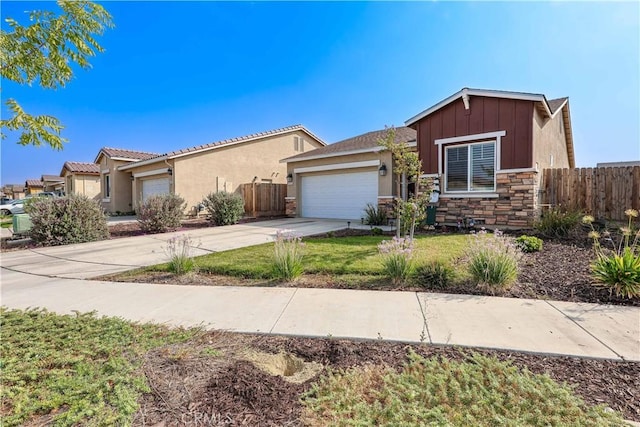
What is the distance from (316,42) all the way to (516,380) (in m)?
12.3

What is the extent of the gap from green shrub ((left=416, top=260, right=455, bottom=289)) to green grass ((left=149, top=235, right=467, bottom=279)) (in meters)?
0.62

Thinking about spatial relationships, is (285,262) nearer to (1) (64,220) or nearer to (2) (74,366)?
(2) (74,366)

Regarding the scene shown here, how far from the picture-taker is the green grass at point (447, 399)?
196 cm

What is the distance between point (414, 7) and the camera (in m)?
8.84

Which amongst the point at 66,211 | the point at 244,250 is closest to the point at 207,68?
the point at 66,211

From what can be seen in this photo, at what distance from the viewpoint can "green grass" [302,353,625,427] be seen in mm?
1959

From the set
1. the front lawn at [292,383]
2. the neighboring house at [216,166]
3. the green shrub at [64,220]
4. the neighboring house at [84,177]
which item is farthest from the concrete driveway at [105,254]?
the neighboring house at [84,177]

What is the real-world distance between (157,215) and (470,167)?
11715 mm

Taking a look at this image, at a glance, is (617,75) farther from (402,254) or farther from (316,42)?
(402,254)

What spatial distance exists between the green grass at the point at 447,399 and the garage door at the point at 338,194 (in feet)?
36.1

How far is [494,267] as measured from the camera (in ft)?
15.3

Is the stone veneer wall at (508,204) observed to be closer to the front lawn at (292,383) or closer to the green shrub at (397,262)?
the green shrub at (397,262)

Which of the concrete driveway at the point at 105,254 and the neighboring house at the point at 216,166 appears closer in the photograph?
the concrete driveway at the point at 105,254

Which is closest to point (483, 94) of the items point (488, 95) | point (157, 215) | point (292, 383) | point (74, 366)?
point (488, 95)
